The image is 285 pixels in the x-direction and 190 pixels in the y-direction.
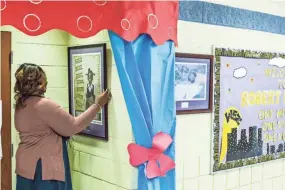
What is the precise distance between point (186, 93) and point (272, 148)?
46.4 inches

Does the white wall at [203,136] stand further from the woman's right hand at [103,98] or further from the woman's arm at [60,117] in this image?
the woman's arm at [60,117]

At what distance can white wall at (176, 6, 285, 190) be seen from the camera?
105 inches

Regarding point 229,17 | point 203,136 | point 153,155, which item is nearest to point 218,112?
point 203,136

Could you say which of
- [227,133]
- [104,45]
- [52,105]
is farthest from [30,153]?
[227,133]

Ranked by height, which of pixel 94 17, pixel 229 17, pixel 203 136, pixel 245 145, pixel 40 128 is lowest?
pixel 245 145

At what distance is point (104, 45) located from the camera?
2297 mm

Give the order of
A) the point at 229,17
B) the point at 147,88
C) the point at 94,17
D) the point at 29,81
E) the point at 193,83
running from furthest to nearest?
the point at 229,17, the point at 193,83, the point at 29,81, the point at 147,88, the point at 94,17

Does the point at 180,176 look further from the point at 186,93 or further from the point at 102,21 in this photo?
the point at 102,21

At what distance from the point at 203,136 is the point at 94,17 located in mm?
1380

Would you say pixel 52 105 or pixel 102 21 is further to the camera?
pixel 52 105

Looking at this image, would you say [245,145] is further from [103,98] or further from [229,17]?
[103,98]

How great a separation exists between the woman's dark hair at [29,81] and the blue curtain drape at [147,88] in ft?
1.82

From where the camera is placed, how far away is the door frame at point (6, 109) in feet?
8.27

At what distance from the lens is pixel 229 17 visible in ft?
9.59
